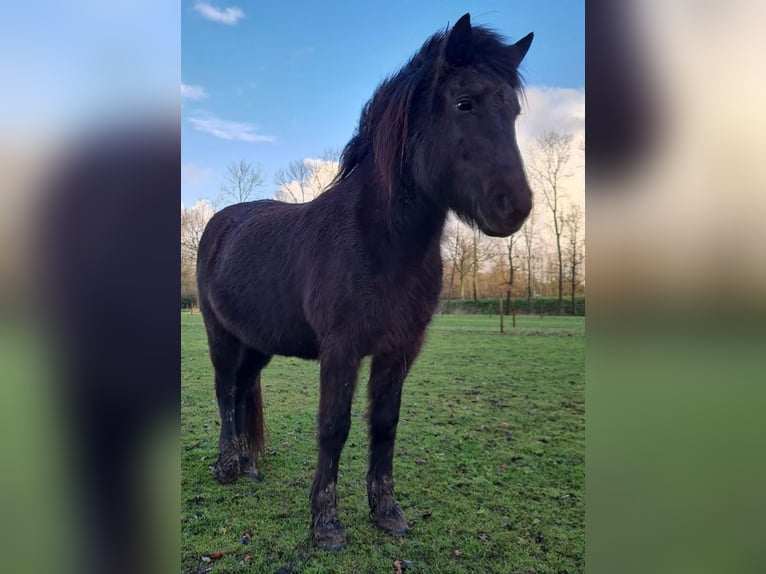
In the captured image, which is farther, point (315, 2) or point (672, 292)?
point (315, 2)

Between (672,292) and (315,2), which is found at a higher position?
(315,2)

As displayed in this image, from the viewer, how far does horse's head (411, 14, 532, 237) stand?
2039 millimetres

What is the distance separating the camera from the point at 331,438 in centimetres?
248

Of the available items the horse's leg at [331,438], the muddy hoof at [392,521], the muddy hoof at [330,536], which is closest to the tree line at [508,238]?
the horse's leg at [331,438]

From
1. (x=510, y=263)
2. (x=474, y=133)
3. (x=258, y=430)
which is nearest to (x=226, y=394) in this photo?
(x=258, y=430)

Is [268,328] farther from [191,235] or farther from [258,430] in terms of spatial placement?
[191,235]

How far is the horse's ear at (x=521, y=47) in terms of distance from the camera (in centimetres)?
229

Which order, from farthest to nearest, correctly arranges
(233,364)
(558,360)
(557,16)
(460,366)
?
1. (233,364)
2. (460,366)
3. (558,360)
4. (557,16)

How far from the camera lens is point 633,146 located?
179 centimetres

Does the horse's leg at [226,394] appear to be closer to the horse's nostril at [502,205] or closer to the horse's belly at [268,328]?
the horse's belly at [268,328]

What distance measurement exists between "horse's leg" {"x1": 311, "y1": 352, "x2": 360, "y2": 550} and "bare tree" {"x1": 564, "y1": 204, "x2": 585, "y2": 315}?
1194 mm

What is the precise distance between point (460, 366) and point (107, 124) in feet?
7.06

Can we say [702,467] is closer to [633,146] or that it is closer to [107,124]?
[633,146]

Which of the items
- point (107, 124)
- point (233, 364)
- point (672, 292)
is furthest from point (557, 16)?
point (233, 364)
